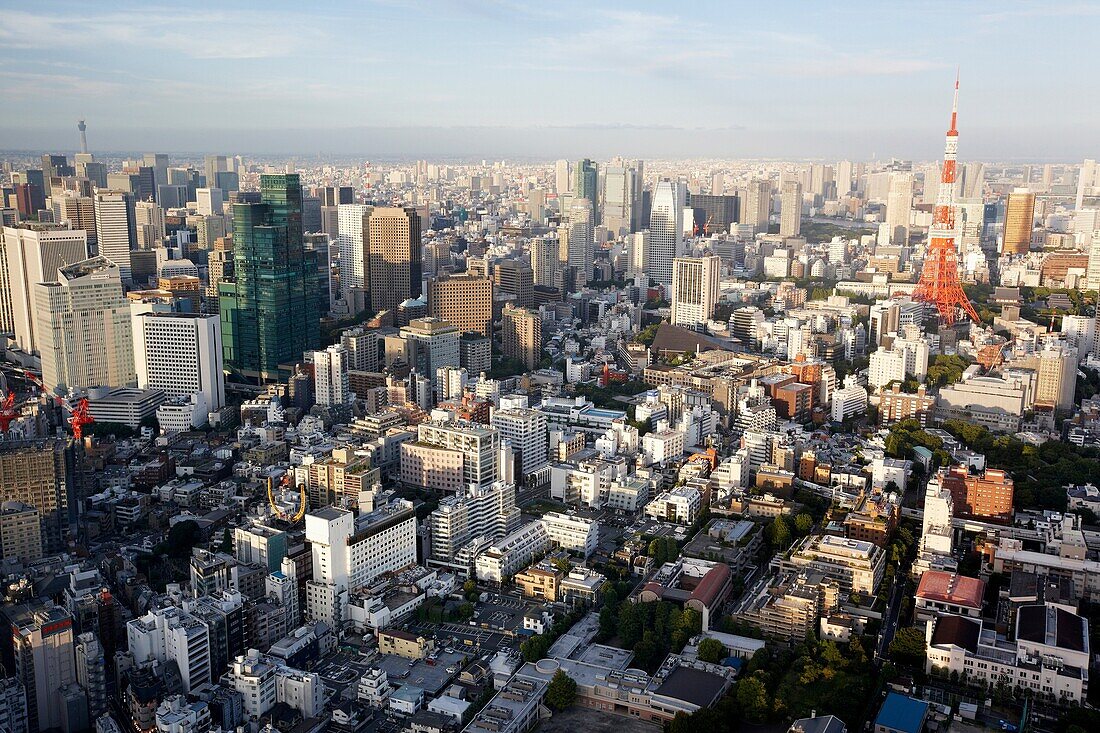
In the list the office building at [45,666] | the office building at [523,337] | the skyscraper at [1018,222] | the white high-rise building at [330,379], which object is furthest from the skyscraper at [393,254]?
the skyscraper at [1018,222]

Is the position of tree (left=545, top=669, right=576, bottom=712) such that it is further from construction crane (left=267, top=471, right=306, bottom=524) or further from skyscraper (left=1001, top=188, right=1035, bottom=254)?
skyscraper (left=1001, top=188, right=1035, bottom=254)

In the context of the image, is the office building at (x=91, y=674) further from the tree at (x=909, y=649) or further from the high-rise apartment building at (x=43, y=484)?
the tree at (x=909, y=649)

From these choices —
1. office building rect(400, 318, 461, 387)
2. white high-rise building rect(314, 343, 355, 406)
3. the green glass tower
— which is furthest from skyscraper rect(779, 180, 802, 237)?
white high-rise building rect(314, 343, 355, 406)

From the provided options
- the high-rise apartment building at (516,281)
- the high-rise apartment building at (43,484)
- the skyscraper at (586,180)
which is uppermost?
the skyscraper at (586,180)

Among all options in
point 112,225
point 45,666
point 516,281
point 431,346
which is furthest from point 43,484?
point 112,225

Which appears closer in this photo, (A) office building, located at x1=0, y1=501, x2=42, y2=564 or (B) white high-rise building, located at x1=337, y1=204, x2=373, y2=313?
(A) office building, located at x1=0, y1=501, x2=42, y2=564

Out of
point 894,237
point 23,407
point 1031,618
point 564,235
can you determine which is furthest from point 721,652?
point 894,237
